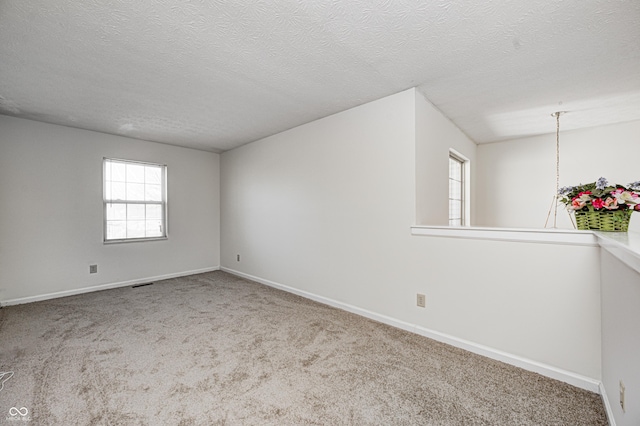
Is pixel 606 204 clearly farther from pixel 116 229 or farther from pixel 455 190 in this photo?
pixel 116 229

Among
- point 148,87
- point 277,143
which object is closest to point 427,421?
point 148,87

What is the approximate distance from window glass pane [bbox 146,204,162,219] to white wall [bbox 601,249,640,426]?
5.62 meters

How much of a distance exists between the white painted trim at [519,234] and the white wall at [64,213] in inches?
171

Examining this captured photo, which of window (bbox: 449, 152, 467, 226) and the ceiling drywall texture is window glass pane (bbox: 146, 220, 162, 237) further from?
window (bbox: 449, 152, 467, 226)

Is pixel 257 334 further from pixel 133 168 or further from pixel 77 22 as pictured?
pixel 133 168

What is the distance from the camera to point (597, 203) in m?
1.87

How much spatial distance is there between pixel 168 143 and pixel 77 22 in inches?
128

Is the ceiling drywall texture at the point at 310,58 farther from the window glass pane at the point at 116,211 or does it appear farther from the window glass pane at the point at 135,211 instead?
the window glass pane at the point at 135,211

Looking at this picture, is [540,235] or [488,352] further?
[488,352]

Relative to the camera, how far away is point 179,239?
16.6 feet

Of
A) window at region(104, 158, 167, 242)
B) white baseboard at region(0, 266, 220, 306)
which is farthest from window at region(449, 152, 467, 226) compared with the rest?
window at region(104, 158, 167, 242)

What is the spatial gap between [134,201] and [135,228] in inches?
17.9

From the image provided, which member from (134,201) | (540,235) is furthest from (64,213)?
(540,235)

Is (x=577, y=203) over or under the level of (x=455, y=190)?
under
